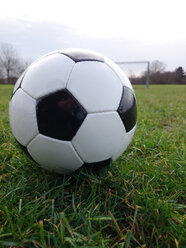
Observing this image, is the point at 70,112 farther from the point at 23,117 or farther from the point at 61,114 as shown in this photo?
the point at 23,117

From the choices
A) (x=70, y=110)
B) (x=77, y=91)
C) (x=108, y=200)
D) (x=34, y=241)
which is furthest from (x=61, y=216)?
(x=77, y=91)

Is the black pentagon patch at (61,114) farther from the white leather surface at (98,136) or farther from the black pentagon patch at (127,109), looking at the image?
the black pentagon patch at (127,109)

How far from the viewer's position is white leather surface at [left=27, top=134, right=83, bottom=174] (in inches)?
43.4

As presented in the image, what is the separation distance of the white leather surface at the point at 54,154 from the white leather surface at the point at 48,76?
0.27m

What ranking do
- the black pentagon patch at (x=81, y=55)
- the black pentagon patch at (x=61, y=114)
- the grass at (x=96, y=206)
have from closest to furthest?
the grass at (x=96, y=206)
the black pentagon patch at (x=61, y=114)
the black pentagon patch at (x=81, y=55)

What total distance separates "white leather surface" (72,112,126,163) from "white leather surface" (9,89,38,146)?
271 millimetres

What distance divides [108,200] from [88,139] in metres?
0.37

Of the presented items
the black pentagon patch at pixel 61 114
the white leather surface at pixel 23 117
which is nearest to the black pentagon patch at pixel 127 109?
the black pentagon patch at pixel 61 114

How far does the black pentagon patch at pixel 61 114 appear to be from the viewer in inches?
41.8

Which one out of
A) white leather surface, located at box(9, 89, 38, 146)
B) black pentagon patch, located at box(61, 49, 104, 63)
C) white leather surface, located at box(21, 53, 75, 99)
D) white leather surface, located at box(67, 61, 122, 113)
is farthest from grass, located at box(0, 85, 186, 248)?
black pentagon patch, located at box(61, 49, 104, 63)

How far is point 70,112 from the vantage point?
1061 millimetres

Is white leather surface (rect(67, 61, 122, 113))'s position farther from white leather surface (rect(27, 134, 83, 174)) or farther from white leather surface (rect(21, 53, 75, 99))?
white leather surface (rect(27, 134, 83, 174))

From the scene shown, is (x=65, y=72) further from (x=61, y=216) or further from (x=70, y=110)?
(x=61, y=216)

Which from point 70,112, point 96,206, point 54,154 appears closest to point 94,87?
point 70,112
